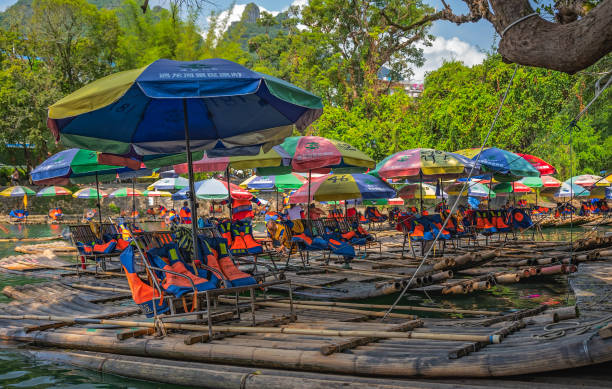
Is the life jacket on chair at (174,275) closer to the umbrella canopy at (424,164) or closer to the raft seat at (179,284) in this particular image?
the raft seat at (179,284)

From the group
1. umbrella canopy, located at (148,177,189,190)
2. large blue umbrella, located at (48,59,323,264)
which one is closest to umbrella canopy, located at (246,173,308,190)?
umbrella canopy, located at (148,177,189,190)

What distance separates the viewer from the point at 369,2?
35.0 meters

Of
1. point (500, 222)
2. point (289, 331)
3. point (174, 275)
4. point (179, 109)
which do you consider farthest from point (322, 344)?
point (500, 222)

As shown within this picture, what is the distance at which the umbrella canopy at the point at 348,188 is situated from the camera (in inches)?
474

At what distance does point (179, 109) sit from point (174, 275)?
7.65 feet

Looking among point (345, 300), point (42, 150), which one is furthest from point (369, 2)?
point (345, 300)

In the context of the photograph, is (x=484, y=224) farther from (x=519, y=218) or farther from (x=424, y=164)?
(x=424, y=164)

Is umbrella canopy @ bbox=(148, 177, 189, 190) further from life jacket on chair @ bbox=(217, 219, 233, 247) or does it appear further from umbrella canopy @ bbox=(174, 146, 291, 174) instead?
life jacket on chair @ bbox=(217, 219, 233, 247)

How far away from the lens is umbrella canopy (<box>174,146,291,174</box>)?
9812 mm

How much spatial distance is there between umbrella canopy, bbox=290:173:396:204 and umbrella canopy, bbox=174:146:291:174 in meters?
1.99

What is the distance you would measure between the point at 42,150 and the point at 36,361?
3845 centimetres

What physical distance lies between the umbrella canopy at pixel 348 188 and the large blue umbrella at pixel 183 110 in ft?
12.4

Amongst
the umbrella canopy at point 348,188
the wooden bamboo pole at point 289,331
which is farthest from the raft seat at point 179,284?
the umbrella canopy at point 348,188

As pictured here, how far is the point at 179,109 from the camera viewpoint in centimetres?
680
